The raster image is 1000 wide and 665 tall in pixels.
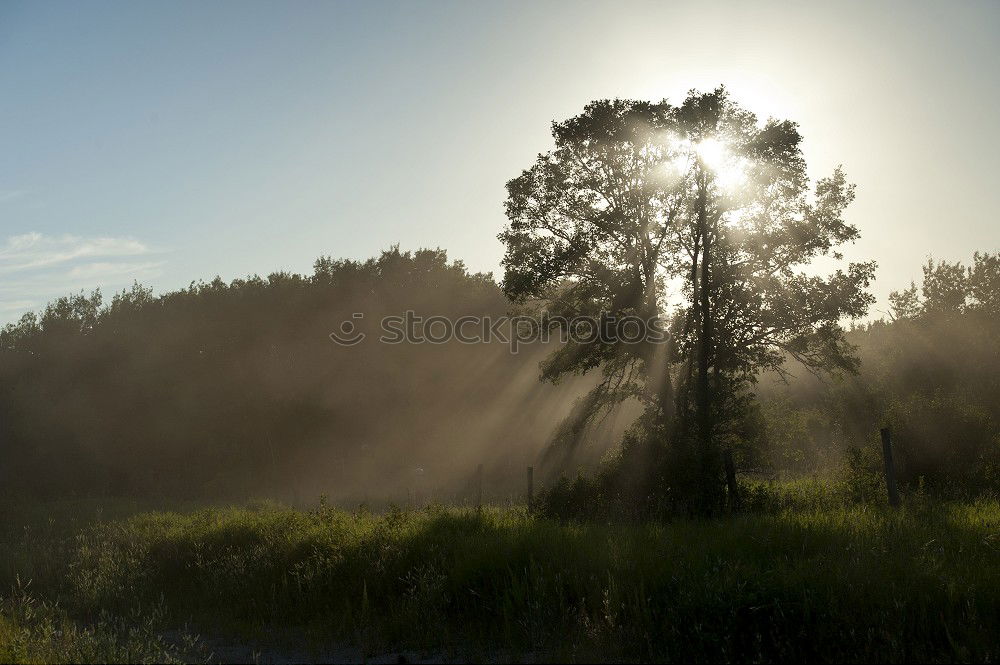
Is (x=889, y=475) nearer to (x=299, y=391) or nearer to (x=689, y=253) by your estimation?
(x=689, y=253)

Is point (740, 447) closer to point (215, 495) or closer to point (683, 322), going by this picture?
point (683, 322)

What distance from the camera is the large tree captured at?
21.5 m

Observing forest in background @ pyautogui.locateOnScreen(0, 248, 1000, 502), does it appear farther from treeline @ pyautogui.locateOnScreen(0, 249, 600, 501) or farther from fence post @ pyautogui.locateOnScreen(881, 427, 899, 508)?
fence post @ pyautogui.locateOnScreen(881, 427, 899, 508)

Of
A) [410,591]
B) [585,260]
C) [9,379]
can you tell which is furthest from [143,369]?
[410,591]

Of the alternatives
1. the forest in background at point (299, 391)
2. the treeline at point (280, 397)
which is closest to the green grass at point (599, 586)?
the forest in background at point (299, 391)

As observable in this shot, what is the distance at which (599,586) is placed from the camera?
30.7 ft

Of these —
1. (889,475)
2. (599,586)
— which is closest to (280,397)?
(889,475)

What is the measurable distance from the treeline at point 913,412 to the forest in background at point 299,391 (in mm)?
2915

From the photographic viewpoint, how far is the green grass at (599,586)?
7793 mm

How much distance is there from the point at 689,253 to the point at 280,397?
35092 mm

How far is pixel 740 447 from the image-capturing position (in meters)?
20.2

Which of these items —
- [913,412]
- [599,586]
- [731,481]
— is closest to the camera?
[599,586]

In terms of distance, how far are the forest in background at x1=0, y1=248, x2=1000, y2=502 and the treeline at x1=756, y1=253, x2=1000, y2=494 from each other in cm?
291

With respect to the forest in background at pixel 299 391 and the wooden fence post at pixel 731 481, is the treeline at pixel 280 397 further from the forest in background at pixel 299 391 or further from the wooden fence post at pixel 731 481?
the wooden fence post at pixel 731 481
